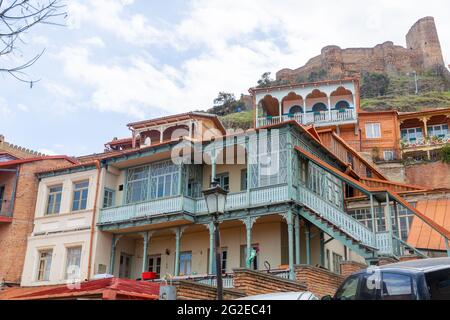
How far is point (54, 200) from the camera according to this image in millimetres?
25312

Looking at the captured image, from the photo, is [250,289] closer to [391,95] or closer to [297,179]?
[297,179]

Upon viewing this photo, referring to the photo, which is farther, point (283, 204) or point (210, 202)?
point (283, 204)

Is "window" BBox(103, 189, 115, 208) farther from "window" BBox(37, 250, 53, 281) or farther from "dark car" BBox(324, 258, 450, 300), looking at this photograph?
"dark car" BBox(324, 258, 450, 300)

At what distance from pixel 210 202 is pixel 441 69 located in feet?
268

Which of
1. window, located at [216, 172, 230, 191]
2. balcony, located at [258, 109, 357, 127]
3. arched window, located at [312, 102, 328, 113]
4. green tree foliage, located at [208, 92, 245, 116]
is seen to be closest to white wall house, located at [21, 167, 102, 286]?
window, located at [216, 172, 230, 191]

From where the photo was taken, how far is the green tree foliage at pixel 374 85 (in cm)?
7419

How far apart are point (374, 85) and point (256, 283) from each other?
2671 inches

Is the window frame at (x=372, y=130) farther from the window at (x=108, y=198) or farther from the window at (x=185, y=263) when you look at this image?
the window at (x=108, y=198)

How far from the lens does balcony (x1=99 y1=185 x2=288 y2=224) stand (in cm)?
1931

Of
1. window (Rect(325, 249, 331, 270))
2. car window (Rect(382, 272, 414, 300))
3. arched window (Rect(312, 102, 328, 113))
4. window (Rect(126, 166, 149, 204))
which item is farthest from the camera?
arched window (Rect(312, 102, 328, 113))

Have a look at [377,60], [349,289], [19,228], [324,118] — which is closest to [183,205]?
[19,228]

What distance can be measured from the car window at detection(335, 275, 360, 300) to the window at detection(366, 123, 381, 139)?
34934mm
